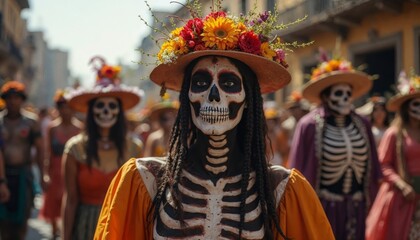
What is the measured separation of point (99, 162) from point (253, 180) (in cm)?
281

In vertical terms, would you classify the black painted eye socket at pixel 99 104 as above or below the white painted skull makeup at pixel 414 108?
below

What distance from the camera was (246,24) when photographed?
3852mm

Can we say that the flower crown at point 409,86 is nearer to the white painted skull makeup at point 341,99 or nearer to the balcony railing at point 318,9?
the white painted skull makeup at point 341,99

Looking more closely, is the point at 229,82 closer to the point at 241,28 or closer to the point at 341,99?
the point at 241,28

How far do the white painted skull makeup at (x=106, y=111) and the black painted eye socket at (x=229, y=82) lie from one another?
2.94m

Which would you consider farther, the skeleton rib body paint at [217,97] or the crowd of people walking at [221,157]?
the skeleton rib body paint at [217,97]

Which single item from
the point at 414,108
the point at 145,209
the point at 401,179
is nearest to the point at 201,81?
the point at 145,209

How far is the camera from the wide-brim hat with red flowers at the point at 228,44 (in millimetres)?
3672

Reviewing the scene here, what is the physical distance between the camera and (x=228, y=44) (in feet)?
12.0

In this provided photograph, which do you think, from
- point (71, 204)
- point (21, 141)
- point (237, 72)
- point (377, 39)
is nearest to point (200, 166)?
point (237, 72)

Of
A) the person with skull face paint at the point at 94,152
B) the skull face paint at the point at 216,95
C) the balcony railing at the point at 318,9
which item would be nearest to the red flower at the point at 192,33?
the skull face paint at the point at 216,95

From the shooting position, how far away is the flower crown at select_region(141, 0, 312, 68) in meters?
3.68

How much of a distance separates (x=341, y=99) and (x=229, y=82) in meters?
3.58

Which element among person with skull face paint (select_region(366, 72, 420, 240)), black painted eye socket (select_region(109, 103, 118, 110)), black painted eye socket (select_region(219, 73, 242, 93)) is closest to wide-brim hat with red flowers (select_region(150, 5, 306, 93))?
black painted eye socket (select_region(219, 73, 242, 93))
